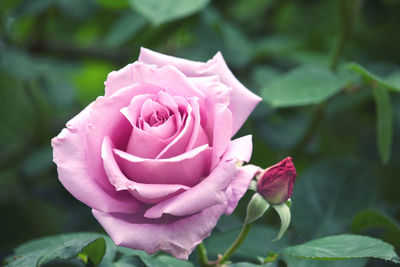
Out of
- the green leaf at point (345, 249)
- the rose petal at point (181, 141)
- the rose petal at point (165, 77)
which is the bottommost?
the green leaf at point (345, 249)

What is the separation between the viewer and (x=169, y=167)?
Result: 536 mm

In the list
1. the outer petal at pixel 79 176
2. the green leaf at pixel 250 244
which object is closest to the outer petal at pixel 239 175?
the outer petal at pixel 79 176

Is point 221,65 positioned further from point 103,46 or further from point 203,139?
point 103,46

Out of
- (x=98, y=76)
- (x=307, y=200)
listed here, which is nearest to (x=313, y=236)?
(x=307, y=200)

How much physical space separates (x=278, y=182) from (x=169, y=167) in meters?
0.14

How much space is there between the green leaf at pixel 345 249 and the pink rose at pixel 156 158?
0.13 metres

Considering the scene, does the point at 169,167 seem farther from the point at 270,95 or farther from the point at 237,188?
the point at 270,95

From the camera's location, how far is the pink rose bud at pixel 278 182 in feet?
1.92

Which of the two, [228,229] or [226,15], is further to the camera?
[226,15]

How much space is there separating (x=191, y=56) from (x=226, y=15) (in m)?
0.42

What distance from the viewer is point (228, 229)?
708mm

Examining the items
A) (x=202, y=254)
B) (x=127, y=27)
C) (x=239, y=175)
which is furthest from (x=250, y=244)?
(x=127, y=27)

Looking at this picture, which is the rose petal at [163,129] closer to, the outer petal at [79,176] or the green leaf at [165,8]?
the outer petal at [79,176]

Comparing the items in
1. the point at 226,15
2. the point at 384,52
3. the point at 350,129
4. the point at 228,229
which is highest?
the point at 226,15
